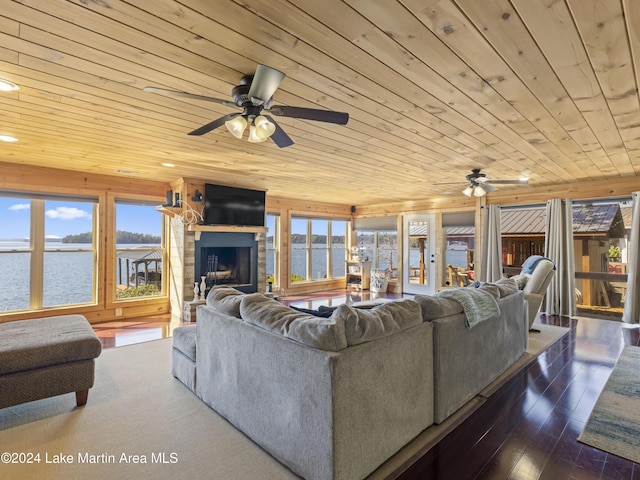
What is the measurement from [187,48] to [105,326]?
185 inches

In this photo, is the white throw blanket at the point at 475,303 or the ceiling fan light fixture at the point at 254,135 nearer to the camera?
the ceiling fan light fixture at the point at 254,135

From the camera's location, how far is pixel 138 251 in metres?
5.82

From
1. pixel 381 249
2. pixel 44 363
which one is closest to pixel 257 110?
pixel 44 363

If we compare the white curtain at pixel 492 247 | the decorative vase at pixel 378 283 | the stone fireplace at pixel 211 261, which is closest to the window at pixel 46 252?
the stone fireplace at pixel 211 261

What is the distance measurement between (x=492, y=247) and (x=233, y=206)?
5.19 m

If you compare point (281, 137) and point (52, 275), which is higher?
point (281, 137)

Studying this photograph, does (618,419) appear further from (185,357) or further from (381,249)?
(381,249)

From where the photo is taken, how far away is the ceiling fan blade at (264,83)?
1.75m

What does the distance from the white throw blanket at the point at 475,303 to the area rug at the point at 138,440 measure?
0.68m

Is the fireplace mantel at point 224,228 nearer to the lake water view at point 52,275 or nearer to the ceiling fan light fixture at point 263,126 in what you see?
the lake water view at point 52,275

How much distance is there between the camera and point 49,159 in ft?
14.5

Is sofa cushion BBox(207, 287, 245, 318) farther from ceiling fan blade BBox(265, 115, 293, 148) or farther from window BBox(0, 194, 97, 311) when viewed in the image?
window BBox(0, 194, 97, 311)

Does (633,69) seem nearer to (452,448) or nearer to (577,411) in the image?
(577,411)

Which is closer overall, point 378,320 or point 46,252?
point 378,320
